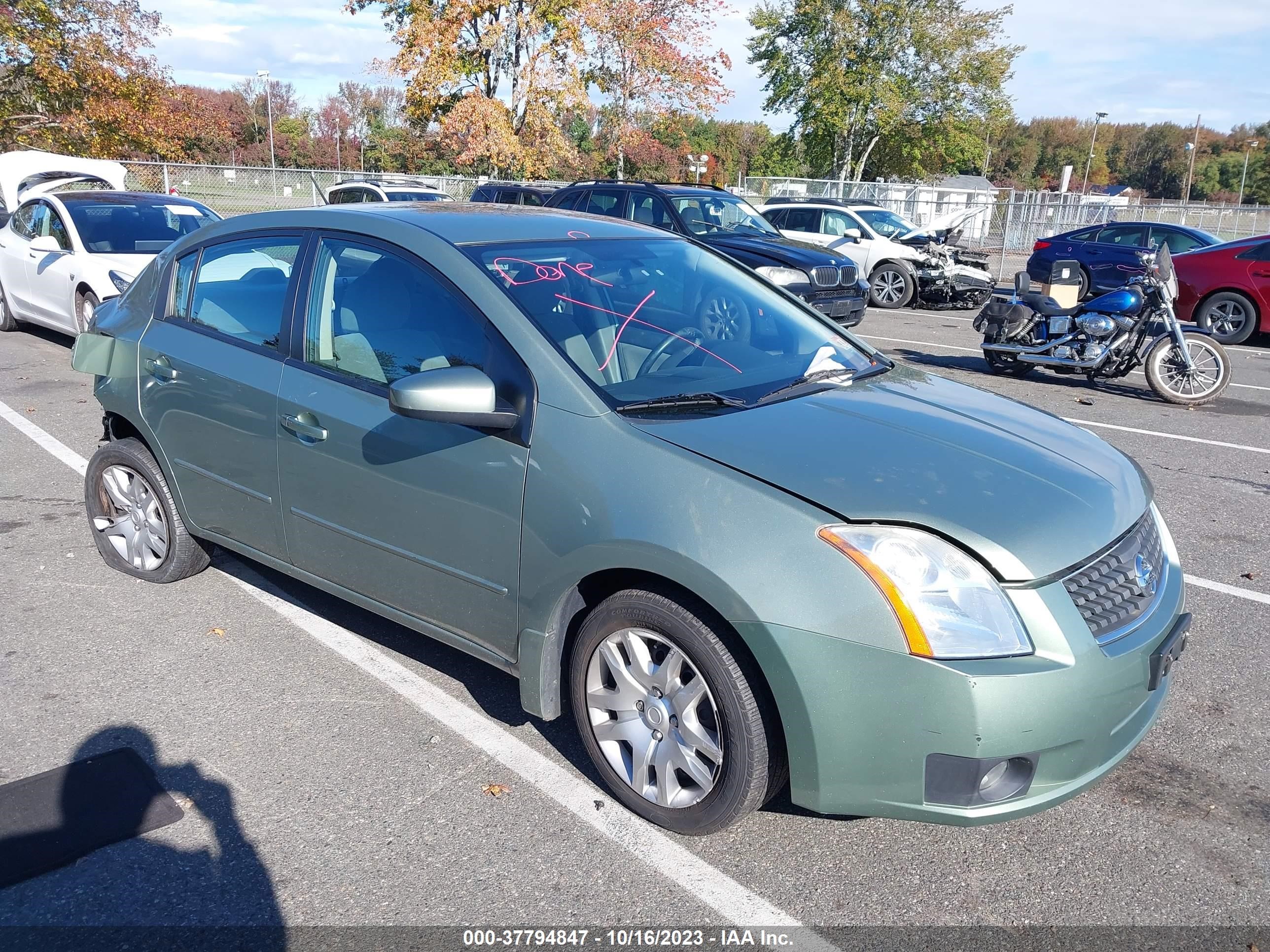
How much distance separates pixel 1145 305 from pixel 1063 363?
35.1 inches

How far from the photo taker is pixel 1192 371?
9.44m

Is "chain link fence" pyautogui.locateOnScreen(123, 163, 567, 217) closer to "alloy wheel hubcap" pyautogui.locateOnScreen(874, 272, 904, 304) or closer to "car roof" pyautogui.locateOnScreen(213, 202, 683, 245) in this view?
"alloy wheel hubcap" pyautogui.locateOnScreen(874, 272, 904, 304)

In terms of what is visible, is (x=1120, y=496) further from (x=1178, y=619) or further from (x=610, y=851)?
(x=610, y=851)

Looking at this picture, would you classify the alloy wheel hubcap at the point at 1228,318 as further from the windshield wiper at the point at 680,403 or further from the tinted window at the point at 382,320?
the tinted window at the point at 382,320

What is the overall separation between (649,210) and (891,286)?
564 cm

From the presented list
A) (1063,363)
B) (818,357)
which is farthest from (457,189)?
(818,357)

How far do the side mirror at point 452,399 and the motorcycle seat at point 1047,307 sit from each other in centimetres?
860

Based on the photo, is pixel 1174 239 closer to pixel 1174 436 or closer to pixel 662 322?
pixel 1174 436

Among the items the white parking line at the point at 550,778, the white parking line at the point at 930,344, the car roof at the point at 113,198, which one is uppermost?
the car roof at the point at 113,198

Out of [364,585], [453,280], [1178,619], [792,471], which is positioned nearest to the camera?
[792,471]

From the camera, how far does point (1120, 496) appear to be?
3000 millimetres

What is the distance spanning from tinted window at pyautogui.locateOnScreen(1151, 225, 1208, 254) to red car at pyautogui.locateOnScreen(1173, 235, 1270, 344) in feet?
9.26

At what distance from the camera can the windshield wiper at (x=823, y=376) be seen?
3.32 m

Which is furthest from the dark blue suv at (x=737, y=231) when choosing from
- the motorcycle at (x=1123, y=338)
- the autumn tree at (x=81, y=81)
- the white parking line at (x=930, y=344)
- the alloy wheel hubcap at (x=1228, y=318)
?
the autumn tree at (x=81, y=81)
